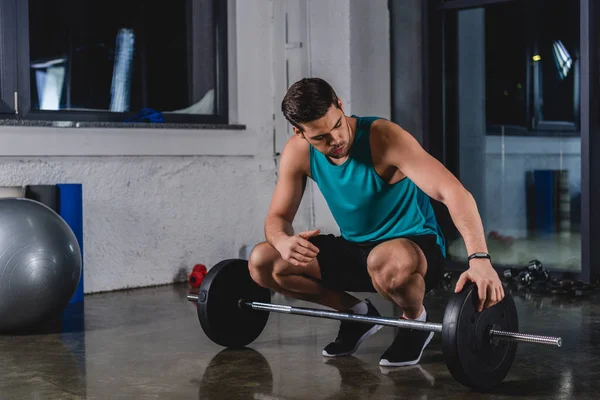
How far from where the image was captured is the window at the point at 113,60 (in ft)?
12.8

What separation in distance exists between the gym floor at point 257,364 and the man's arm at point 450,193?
12.3 inches

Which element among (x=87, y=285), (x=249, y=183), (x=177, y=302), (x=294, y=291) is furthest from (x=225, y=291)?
(x=249, y=183)

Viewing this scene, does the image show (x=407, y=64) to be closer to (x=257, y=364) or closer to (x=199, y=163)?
(x=199, y=163)

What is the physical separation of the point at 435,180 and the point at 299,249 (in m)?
0.41

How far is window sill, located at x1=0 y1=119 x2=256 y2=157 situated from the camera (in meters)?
3.81

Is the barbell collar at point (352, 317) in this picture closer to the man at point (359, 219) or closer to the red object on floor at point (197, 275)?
the man at point (359, 219)

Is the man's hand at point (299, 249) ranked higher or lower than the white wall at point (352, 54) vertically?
lower

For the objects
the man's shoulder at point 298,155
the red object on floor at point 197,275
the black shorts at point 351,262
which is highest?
the man's shoulder at point 298,155

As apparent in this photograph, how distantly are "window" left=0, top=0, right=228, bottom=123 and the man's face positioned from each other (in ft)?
6.90

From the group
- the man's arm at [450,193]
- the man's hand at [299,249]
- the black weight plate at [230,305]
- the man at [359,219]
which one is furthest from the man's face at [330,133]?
the black weight plate at [230,305]

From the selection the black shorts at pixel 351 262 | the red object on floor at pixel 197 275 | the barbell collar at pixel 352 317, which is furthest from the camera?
the red object on floor at pixel 197 275

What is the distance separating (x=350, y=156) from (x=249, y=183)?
7.66ft

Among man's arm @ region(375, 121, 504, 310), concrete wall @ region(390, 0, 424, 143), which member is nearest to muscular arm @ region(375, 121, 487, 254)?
man's arm @ region(375, 121, 504, 310)

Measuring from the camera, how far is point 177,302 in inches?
150
